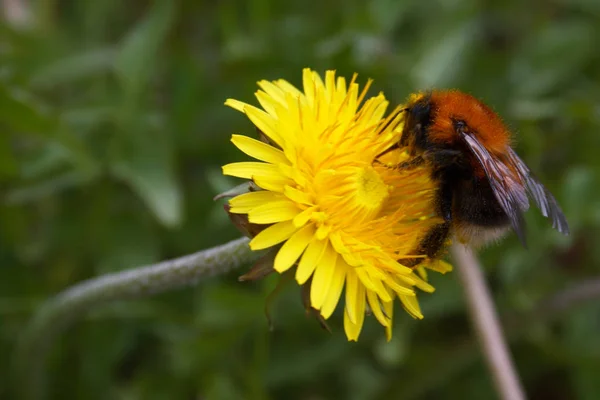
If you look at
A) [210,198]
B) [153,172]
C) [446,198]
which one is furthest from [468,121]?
[210,198]

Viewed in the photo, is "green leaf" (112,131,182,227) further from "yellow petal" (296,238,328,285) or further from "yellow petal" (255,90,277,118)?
"yellow petal" (296,238,328,285)

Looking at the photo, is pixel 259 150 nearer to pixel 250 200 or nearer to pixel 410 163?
pixel 250 200

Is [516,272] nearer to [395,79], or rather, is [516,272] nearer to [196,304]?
[395,79]

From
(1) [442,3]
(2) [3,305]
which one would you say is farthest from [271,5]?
(2) [3,305]

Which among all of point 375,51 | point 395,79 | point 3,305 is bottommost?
point 3,305

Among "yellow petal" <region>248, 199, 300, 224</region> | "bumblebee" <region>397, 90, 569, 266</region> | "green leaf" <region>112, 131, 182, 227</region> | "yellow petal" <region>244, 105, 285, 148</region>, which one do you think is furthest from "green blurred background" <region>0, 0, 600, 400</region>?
"bumblebee" <region>397, 90, 569, 266</region>

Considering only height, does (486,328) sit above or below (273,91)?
below
